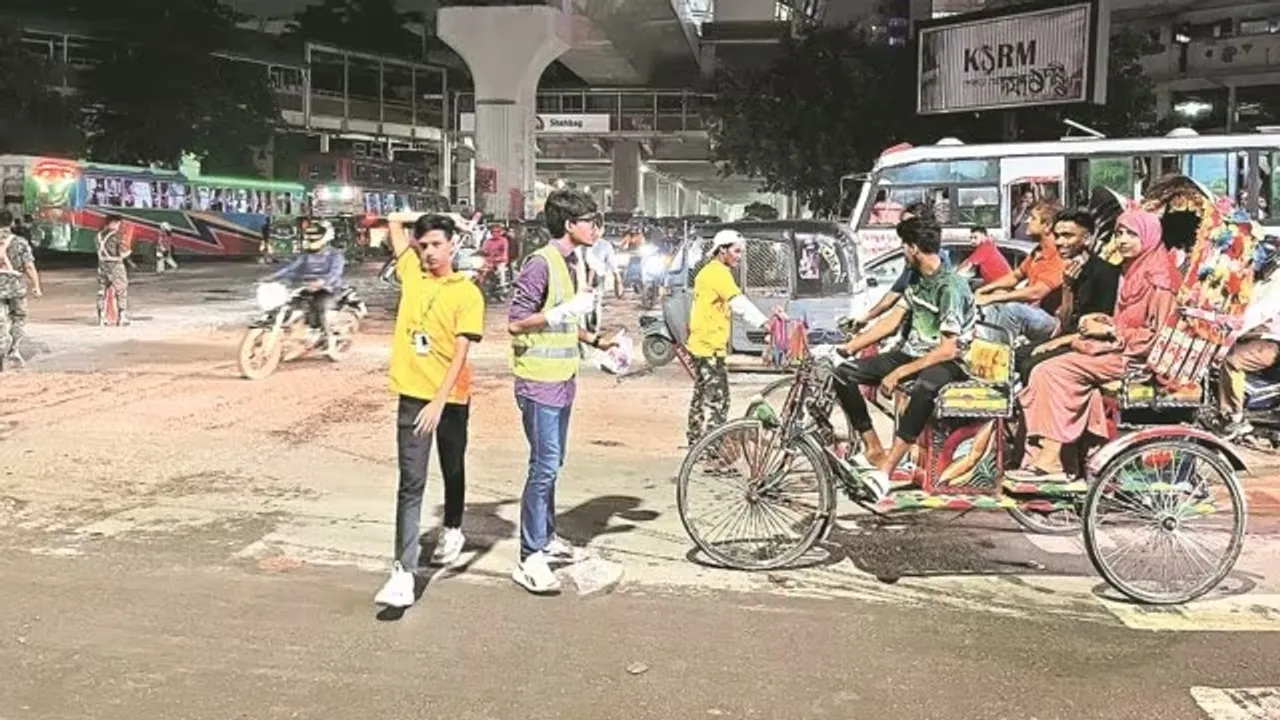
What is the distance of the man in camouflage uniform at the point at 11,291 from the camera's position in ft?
42.6

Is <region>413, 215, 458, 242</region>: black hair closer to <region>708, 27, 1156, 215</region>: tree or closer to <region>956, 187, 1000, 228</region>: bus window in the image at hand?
<region>956, 187, 1000, 228</region>: bus window

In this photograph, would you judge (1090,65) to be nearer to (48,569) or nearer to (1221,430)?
(1221,430)

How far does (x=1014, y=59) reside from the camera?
25.9 meters

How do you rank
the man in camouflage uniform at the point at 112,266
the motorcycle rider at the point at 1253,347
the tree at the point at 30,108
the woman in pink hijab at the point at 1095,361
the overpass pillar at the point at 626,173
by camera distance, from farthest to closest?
the overpass pillar at the point at 626,173, the tree at the point at 30,108, the man in camouflage uniform at the point at 112,266, the motorcycle rider at the point at 1253,347, the woman in pink hijab at the point at 1095,361

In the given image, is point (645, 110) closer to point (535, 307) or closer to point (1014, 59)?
point (1014, 59)

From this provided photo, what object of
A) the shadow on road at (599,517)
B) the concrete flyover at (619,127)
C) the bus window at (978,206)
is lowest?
the shadow on road at (599,517)

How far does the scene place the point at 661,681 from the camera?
4.60 metres

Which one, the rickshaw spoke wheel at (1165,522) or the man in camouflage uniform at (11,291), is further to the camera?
the man in camouflage uniform at (11,291)

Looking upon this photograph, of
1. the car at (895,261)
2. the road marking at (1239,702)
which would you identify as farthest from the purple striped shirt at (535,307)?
the car at (895,261)

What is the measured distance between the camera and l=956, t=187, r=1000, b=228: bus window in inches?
734

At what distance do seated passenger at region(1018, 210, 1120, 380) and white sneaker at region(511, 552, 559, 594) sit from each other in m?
2.55

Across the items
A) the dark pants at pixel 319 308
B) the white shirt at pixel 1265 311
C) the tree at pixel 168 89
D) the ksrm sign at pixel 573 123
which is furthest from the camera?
the ksrm sign at pixel 573 123

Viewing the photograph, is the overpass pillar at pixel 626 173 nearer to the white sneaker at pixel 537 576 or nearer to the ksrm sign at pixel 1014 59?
the ksrm sign at pixel 1014 59

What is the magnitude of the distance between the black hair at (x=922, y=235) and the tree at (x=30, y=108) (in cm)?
4069
